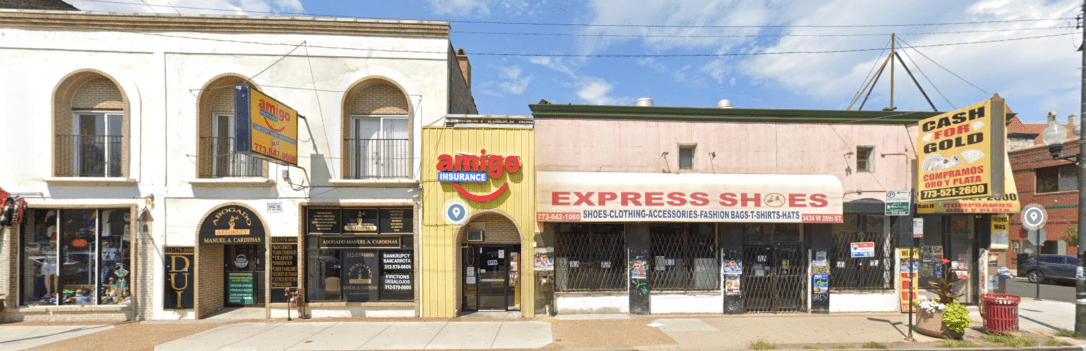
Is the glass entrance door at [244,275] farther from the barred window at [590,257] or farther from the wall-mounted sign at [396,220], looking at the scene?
the barred window at [590,257]

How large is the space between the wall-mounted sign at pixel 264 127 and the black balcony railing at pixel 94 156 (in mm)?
4803

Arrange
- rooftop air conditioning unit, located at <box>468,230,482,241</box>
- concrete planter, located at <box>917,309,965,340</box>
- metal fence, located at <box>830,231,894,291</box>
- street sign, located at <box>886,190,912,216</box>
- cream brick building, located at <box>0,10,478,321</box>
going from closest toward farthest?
concrete planter, located at <box>917,309,965,340</box>, street sign, located at <box>886,190,912,216</box>, cream brick building, located at <box>0,10,478,321</box>, rooftop air conditioning unit, located at <box>468,230,482,241</box>, metal fence, located at <box>830,231,894,291</box>

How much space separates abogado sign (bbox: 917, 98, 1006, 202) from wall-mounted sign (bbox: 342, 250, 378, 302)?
14484 mm

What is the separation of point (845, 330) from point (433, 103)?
11536mm

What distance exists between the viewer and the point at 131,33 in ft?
38.8

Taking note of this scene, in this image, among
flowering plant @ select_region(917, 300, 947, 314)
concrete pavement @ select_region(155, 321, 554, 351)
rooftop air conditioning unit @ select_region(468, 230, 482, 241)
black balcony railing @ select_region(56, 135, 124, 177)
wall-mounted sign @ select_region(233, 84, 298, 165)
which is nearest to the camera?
concrete pavement @ select_region(155, 321, 554, 351)

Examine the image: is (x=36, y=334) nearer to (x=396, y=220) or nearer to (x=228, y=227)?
(x=228, y=227)

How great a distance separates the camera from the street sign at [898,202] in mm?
11414

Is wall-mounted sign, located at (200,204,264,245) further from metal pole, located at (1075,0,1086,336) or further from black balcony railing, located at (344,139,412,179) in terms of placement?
metal pole, located at (1075,0,1086,336)

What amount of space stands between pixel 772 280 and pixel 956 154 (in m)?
5.15

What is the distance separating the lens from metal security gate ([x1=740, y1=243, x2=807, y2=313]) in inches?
485

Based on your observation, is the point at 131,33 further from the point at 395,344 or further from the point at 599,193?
the point at 599,193

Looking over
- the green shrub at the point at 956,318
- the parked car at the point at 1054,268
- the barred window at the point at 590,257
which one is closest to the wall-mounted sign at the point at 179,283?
the barred window at the point at 590,257

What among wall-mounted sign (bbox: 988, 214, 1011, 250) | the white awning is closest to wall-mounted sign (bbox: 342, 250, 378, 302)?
the white awning
